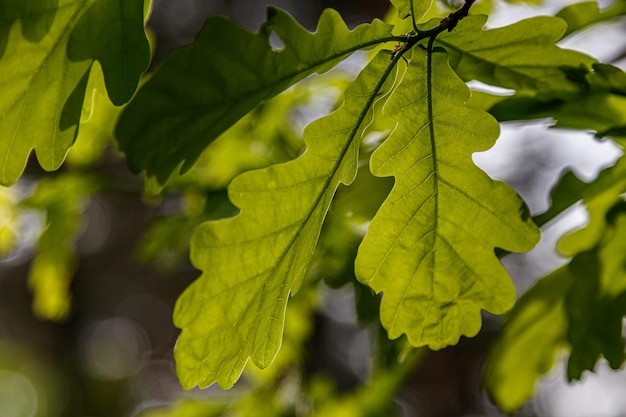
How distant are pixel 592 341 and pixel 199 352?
659 mm

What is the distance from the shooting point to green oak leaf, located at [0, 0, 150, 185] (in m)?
0.83

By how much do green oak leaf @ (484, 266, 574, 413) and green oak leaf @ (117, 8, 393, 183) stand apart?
0.69 meters

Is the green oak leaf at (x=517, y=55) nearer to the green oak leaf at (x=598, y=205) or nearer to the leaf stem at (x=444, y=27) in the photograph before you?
the leaf stem at (x=444, y=27)

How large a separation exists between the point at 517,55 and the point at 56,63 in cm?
55

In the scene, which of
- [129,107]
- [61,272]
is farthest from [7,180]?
[61,272]

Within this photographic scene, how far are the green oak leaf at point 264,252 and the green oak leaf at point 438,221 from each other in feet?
0.15

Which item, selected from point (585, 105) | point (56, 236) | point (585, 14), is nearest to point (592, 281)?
point (585, 105)

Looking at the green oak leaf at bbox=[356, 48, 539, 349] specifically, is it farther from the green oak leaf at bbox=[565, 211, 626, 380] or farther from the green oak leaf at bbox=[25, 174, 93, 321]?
the green oak leaf at bbox=[25, 174, 93, 321]

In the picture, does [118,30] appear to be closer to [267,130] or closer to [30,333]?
[267,130]

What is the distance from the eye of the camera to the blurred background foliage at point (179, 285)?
1517 mm

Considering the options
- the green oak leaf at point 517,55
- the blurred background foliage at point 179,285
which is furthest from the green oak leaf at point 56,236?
the green oak leaf at point 517,55

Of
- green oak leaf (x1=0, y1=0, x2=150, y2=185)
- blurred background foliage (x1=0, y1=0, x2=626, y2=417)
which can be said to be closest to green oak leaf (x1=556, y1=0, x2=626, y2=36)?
blurred background foliage (x1=0, y1=0, x2=626, y2=417)

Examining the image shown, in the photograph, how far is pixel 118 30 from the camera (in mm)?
833

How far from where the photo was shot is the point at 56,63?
0.85 meters
